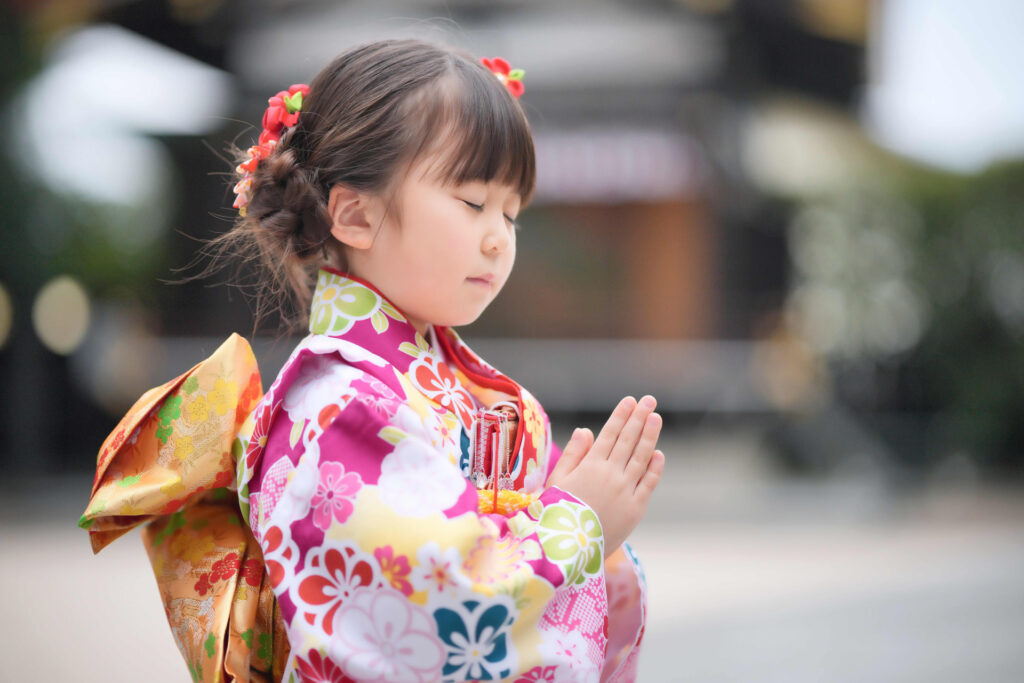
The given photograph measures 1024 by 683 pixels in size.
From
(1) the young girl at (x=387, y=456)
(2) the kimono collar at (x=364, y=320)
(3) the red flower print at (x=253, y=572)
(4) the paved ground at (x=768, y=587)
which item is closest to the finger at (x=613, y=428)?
(1) the young girl at (x=387, y=456)

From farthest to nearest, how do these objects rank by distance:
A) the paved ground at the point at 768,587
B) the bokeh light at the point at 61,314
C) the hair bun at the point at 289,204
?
the bokeh light at the point at 61,314 < the paved ground at the point at 768,587 < the hair bun at the point at 289,204

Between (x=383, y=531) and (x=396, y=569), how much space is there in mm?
46

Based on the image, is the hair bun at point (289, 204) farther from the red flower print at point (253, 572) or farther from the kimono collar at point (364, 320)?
the red flower print at point (253, 572)

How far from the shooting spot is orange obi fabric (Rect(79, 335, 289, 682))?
1.20m

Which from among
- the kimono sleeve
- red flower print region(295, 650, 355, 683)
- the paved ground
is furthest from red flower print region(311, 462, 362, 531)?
the paved ground

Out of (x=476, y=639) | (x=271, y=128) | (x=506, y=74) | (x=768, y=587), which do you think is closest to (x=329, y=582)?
(x=476, y=639)

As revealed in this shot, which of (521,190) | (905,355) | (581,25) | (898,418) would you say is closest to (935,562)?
(898,418)

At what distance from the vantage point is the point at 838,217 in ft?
23.3

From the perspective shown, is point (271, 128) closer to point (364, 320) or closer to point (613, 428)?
point (364, 320)

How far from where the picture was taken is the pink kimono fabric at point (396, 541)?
105 cm

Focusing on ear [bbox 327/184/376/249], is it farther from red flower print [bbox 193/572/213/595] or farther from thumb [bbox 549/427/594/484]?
red flower print [bbox 193/572/213/595]

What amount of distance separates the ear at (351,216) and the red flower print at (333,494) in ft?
1.14

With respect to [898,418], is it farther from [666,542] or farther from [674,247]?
[674,247]

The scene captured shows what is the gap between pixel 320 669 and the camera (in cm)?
108
